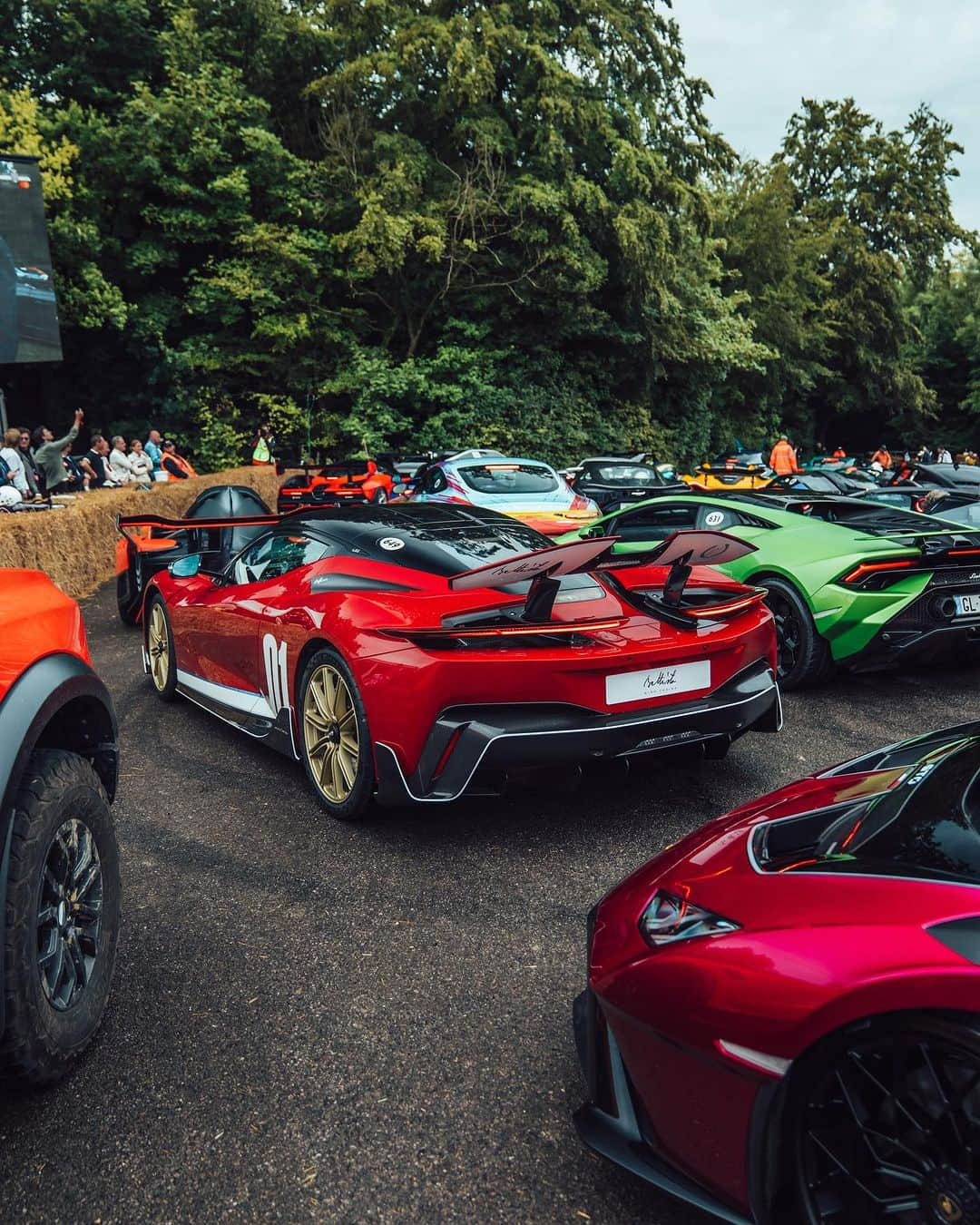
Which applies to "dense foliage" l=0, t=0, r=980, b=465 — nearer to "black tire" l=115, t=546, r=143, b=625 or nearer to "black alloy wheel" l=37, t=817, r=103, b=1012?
"black tire" l=115, t=546, r=143, b=625

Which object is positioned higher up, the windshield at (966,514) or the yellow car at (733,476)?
the windshield at (966,514)

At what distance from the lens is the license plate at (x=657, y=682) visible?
3.77m

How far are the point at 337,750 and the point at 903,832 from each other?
A: 8.93ft

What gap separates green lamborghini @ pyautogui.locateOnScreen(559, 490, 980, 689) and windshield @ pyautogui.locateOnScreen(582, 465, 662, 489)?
32.4 ft

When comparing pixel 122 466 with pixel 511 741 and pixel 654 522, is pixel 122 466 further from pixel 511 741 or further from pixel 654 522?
pixel 511 741

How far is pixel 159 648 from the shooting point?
21.0 feet

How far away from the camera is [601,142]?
27656mm

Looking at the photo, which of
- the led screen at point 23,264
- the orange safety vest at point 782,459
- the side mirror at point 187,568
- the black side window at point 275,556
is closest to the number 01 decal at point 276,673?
the black side window at point 275,556

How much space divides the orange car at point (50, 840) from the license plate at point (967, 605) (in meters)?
4.91

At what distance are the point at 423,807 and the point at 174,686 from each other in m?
2.48

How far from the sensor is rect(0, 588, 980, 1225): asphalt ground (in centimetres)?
211

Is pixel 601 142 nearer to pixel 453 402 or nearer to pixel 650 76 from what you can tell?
pixel 650 76

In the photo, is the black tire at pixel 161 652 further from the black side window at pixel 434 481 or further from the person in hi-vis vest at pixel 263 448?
the person in hi-vis vest at pixel 263 448

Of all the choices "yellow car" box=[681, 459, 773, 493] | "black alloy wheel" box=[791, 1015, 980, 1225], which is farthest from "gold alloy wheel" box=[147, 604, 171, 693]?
"yellow car" box=[681, 459, 773, 493]
